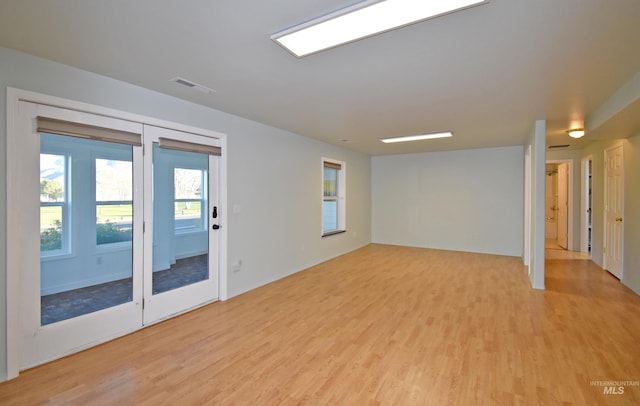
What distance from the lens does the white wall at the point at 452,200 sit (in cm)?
663

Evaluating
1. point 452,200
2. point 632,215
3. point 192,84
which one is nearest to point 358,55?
point 192,84

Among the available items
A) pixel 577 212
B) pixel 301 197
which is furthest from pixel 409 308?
pixel 577 212

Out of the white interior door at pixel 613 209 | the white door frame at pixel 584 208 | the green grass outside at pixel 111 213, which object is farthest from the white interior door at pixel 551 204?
the green grass outside at pixel 111 213

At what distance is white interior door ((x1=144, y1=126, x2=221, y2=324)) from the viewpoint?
124 inches

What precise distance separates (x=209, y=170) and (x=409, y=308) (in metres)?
3.08

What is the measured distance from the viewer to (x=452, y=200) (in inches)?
284

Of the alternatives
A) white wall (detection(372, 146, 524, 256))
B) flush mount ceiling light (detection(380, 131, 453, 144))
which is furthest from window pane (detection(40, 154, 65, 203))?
white wall (detection(372, 146, 524, 256))

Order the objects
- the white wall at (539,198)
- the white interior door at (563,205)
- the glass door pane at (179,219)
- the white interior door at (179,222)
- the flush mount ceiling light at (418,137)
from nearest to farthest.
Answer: the white interior door at (179,222)
the glass door pane at (179,219)
the white wall at (539,198)
the flush mount ceiling light at (418,137)
the white interior door at (563,205)

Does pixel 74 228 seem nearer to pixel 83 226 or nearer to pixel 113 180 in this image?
pixel 83 226

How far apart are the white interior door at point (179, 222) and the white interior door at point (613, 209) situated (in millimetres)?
6295

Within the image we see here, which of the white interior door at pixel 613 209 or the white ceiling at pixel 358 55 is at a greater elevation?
the white ceiling at pixel 358 55

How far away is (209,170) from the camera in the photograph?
3.79m

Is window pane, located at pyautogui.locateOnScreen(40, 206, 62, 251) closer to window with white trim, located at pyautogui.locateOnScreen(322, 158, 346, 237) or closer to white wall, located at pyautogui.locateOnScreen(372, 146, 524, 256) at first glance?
window with white trim, located at pyautogui.locateOnScreen(322, 158, 346, 237)

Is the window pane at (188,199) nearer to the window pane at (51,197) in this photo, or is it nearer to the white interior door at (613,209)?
the window pane at (51,197)
